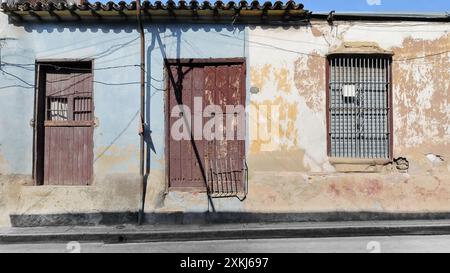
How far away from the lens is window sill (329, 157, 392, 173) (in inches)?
322

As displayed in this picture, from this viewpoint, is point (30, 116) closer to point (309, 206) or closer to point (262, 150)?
point (262, 150)

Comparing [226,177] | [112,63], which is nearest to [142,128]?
[112,63]

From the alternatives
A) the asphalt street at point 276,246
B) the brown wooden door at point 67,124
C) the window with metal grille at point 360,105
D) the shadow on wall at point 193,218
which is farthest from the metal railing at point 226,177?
the brown wooden door at point 67,124

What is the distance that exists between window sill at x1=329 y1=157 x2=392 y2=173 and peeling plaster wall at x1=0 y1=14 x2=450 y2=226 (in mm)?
109

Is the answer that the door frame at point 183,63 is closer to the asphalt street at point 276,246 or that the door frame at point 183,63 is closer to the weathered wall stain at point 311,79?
the weathered wall stain at point 311,79

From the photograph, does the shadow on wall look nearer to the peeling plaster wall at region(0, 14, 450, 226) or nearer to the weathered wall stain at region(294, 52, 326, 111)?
the peeling plaster wall at region(0, 14, 450, 226)

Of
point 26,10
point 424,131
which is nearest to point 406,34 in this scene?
point 424,131

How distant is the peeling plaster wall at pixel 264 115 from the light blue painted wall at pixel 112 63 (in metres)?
0.02

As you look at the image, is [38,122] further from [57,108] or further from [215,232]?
[215,232]

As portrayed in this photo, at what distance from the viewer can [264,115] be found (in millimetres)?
8219

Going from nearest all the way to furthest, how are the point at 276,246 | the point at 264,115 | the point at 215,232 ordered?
the point at 276,246
the point at 215,232
the point at 264,115

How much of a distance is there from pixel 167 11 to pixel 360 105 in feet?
13.1

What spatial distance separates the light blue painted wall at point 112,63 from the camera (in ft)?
26.8

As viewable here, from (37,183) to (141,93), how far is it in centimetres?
255
